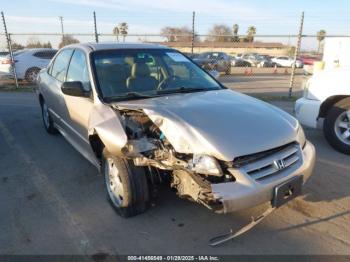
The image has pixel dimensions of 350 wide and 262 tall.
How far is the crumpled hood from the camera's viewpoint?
9.00 ft

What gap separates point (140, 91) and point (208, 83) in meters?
0.95

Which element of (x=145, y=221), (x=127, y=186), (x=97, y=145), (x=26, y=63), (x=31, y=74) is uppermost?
(x=97, y=145)

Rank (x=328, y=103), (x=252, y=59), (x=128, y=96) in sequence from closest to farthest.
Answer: (x=128, y=96)
(x=328, y=103)
(x=252, y=59)

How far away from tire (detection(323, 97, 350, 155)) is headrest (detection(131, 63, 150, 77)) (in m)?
2.89

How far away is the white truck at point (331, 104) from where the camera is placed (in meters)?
4.96

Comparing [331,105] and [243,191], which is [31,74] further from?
[243,191]

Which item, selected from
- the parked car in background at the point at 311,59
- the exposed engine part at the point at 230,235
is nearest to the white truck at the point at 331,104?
the parked car in background at the point at 311,59

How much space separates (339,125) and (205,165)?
3.28 m

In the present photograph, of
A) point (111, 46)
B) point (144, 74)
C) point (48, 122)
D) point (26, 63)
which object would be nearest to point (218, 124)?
point (144, 74)

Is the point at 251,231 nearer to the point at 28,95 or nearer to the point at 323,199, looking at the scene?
the point at 323,199

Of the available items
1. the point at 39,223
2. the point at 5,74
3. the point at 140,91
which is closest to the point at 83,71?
the point at 140,91

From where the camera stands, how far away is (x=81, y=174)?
4391 mm

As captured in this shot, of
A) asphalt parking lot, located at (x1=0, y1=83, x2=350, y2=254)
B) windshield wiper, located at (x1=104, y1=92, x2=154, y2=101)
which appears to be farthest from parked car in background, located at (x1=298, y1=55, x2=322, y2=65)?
windshield wiper, located at (x1=104, y1=92, x2=154, y2=101)

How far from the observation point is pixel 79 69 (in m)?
4.31
